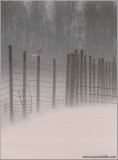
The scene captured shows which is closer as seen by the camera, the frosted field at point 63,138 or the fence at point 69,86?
the frosted field at point 63,138

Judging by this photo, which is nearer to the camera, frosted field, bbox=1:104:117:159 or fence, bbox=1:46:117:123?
frosted field, bbox=1:104:117:159

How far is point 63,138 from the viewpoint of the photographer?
7.25 m

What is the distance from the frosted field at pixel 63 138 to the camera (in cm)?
580

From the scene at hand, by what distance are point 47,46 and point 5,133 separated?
94.7ft

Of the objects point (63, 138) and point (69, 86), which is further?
point (69, 86)

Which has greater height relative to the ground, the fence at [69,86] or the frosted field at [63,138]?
the fence at [69,86]

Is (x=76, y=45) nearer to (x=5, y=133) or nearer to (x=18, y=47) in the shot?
(x=18, y=47)

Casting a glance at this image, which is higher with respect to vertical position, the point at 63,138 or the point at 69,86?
the point at 69,86

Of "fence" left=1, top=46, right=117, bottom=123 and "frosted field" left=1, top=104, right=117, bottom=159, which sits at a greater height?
"fence" left=1, top=46, right=117, bottom=123

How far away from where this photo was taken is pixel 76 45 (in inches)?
1441

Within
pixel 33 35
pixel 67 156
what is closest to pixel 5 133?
pixel 67 156

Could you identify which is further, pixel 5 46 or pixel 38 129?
pixel 5 46

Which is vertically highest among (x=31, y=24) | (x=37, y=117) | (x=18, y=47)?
(x=31, y=24)

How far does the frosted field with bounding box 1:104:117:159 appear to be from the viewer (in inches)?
229
